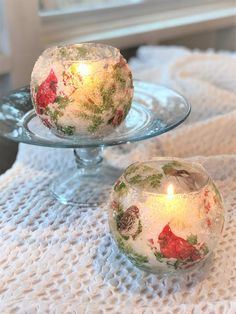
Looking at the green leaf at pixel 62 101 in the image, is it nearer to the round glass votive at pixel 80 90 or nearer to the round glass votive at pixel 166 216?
the round glass votive at pixel 80 90

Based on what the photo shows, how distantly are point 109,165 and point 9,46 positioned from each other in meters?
0.44

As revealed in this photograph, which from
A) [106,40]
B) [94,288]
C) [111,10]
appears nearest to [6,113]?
[94,288]

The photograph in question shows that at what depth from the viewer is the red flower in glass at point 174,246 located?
1.71 feet

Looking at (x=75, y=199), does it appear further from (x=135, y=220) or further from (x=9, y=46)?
(x=9, y=46)

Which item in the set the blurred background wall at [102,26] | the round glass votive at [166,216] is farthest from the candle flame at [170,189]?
the blurred background wall at [102,26]

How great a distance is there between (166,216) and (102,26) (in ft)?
2.96

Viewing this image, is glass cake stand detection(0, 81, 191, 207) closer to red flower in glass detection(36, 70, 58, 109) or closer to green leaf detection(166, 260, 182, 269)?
red flower in glass detection(36, 70, 58, 109)

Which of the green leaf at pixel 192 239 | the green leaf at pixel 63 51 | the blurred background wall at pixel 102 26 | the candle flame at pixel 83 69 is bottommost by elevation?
the blurred background wall at pixel 102 26

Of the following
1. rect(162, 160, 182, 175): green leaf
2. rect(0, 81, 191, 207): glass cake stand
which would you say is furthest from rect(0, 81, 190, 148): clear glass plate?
rect(162, 160, 182, 175): green leaf

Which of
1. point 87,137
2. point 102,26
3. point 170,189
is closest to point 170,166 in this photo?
→ point 170,189

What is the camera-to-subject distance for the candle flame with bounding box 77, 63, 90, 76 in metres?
0.63

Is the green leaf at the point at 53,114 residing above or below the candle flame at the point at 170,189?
above

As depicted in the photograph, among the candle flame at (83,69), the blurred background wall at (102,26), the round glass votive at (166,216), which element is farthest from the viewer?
the blurred background wall at (102,26)

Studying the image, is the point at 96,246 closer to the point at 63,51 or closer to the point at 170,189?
the point at 170,189
